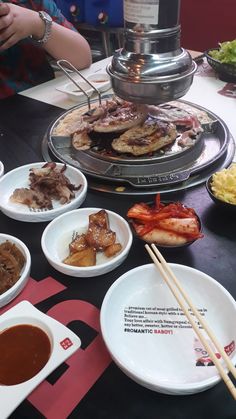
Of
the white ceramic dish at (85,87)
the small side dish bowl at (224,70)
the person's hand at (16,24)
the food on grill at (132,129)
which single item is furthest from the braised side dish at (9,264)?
the small side dish bowl at (224,70)

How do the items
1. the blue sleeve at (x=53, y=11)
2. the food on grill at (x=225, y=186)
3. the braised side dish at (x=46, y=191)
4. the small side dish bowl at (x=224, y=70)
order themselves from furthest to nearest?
the blue sleeve at (x=53, y=11)
the small side dish bowl at (x=224, y=70)
the braised side dish at (x=46, y=191)
the food on grill at (x=225, y=186)

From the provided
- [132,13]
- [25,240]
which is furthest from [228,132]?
[25,240]

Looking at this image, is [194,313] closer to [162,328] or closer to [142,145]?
[162,328]

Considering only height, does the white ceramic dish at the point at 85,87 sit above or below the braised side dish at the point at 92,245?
above

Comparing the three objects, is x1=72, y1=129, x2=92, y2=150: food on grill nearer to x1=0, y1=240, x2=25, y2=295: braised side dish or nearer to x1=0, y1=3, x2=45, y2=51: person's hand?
x1=0, y1=240, x2=25, y2=295: braised side dish

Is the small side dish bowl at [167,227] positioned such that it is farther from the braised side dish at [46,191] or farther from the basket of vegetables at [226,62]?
the basket of vegetables at [226,62]

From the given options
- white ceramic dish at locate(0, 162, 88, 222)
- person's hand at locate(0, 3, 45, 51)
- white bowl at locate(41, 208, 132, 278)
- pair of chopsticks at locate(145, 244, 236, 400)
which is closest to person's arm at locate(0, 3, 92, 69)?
person's hand at locate(0, 3, 45, 51)
